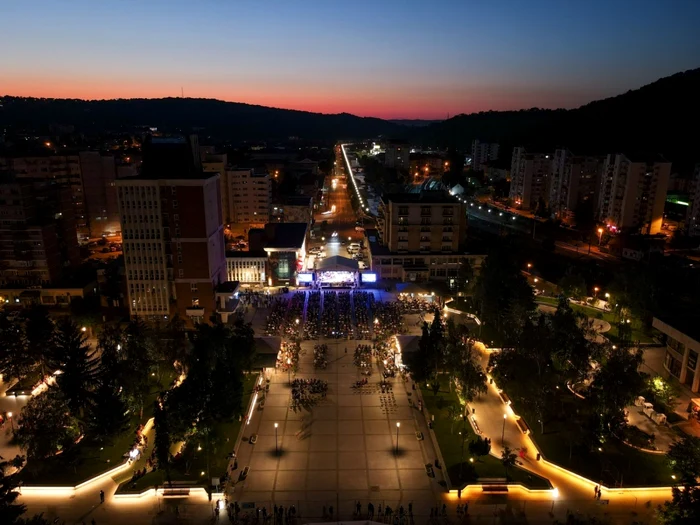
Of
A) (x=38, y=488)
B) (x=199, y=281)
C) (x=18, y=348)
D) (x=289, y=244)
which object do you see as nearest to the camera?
(x=38, y=488)

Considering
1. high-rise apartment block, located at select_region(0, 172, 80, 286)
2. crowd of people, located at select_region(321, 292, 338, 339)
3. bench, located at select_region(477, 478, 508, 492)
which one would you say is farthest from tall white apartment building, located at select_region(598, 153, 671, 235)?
high-rise apartment block, located at select_region(0, 172, 80, 286)

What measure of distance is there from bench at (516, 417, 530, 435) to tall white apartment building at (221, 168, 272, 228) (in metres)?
57.1

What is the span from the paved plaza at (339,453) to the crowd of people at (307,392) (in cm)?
38

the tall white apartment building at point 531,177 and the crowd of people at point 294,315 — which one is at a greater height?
the tall white apartment building at point 531,177

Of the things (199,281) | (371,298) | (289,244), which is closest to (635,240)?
(371,298)

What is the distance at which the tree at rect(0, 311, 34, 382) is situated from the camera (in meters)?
31.9

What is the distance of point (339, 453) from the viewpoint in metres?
25.8

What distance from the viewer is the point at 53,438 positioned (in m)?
24.2

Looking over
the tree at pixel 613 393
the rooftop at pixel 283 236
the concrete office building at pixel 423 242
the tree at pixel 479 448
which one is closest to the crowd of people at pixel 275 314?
the rooftop at pixel 283 236

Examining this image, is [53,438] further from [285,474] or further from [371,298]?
[371,298]

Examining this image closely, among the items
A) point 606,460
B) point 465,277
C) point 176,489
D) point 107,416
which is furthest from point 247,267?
point 606,460

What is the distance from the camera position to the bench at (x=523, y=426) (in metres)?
27.6

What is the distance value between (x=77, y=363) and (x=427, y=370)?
2068cm

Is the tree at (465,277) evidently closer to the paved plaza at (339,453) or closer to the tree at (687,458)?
the paved plaza at (339,453)
